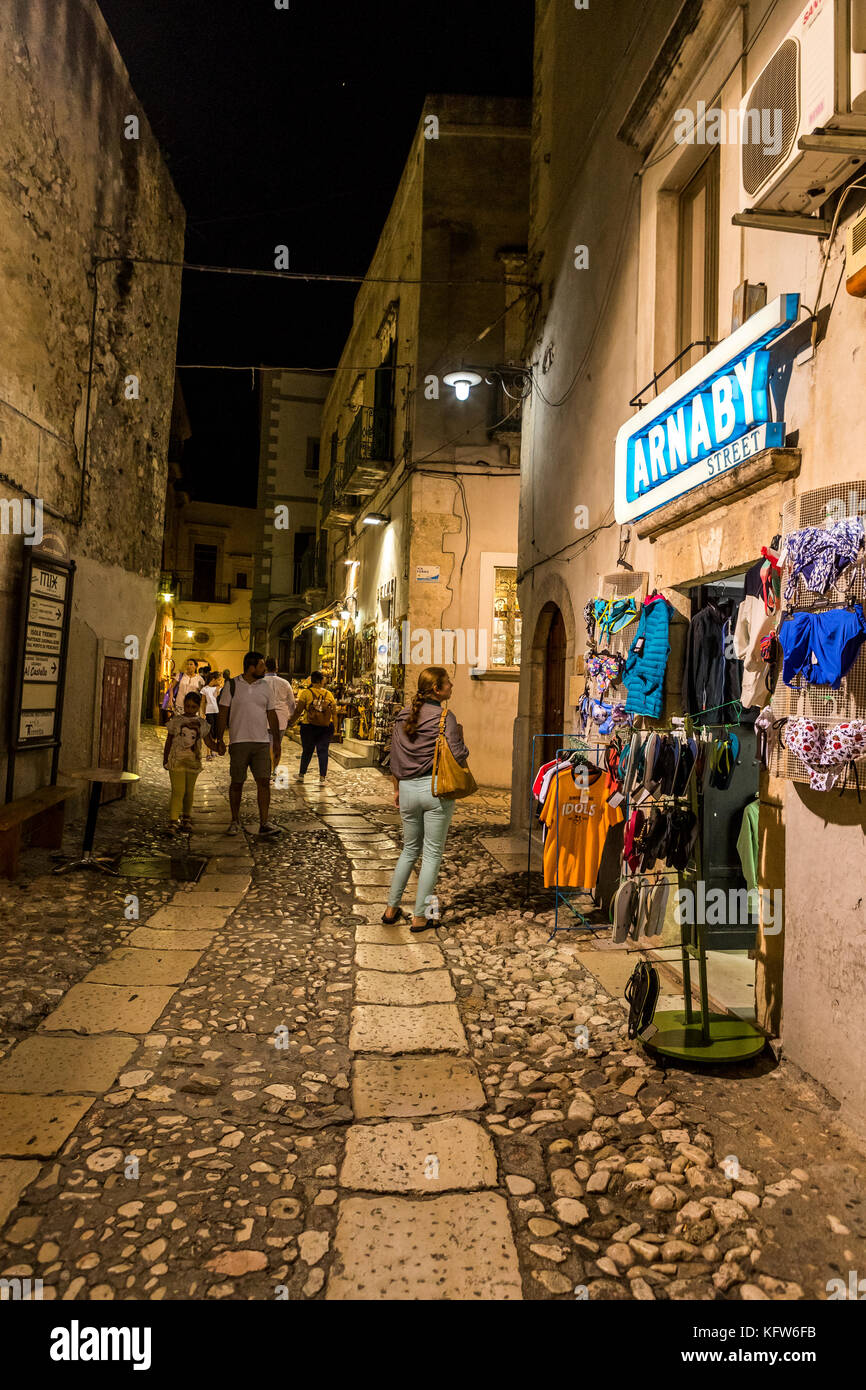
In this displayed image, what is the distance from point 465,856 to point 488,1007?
347 cm

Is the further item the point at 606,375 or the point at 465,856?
the point at 465,856

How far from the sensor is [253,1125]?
294 centimetres

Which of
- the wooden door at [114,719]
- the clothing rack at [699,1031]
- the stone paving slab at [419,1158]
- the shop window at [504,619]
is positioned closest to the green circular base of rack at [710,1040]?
the clothing rack at [699,1031]

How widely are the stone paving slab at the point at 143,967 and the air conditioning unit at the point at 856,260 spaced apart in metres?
4.54

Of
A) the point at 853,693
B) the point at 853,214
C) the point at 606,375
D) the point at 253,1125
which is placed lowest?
the point at 253,1125

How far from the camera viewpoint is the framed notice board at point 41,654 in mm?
7168

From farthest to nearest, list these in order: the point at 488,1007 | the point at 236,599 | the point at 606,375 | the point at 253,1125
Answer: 1. the point at 236,599
2. the point at 606,375
3. the point at 488,1007
4. the point at 253,1125

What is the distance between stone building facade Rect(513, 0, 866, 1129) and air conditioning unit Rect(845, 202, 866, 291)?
98 mm

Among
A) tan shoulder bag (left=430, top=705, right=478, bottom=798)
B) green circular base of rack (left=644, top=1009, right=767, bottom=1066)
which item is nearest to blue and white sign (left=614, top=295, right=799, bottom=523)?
tan shoulder bag (left=430, top=705, right=478, bottom=798)

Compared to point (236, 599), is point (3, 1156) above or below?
below

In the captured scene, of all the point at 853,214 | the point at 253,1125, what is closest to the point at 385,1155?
the point at 253,1125

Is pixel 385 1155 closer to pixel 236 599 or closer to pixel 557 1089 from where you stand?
pixel 557 1089

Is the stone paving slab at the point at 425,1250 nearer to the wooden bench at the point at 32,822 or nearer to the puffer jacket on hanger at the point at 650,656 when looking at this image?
the puffer jacket on hanger at the point at 650,656

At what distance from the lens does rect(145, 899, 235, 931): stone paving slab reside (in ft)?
17.1
